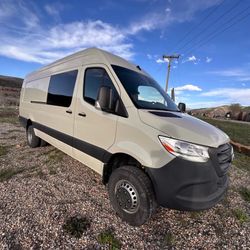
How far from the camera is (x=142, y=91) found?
11.5 feet

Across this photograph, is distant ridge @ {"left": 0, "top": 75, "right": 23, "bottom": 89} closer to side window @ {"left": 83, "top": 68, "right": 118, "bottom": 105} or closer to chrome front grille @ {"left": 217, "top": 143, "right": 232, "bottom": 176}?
side window @ {"left": 83, "top": 68, "right": 118, "bottom": 105}

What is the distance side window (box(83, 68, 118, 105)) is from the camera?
3398 mm

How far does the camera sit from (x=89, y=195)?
3682mm

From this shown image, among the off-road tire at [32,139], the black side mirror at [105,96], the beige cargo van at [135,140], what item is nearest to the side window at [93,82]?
the beige cargo van at [135,140]

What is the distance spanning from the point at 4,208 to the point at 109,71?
267 centimetres

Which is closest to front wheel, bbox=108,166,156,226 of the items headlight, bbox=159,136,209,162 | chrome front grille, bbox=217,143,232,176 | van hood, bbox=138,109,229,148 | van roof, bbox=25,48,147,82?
headlight, bbox=159,136,209,162

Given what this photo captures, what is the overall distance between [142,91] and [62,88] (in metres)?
1.99

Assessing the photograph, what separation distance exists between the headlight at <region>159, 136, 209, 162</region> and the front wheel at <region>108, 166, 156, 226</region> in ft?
1.90

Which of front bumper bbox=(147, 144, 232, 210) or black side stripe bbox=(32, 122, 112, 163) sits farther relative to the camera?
black side stripe bbox=(32, 122, 112, 163)

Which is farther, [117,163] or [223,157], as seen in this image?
[117,163]

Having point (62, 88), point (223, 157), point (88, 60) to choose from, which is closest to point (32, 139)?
point (62, 88)

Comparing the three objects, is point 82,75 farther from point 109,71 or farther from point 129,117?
point 129,117

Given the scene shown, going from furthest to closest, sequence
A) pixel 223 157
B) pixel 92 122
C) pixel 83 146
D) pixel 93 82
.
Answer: pixel 83 146, pixel 93 82, pixel 92 122, pixel 223 157

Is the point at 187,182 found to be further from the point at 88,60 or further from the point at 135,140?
the point at 88,60
